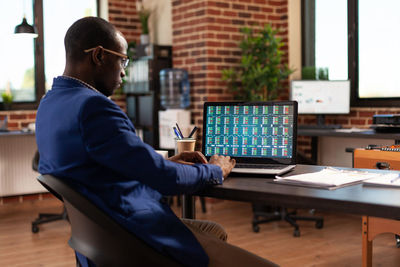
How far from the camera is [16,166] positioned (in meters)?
5.21

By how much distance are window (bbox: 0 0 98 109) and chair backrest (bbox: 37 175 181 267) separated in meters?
4.23

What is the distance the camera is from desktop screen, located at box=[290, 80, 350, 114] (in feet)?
15.0

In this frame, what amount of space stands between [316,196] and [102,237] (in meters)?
0.61

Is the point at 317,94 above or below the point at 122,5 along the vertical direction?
below

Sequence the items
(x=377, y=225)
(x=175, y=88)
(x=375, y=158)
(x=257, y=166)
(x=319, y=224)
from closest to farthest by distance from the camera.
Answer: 1. (x=257, y=166)
2. (x=377, y=225)
3. (x=375, y=158)
4. (x=319, y=224)
5. (x=175, y=88)

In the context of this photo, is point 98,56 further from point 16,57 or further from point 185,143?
point 16,57

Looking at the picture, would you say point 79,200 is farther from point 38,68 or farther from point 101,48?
point 38,68

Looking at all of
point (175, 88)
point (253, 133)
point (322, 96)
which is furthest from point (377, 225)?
point (175, 88)

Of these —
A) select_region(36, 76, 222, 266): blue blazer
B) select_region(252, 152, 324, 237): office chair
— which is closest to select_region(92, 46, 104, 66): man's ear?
select_region(36, 76, 222, 266): blue blazer

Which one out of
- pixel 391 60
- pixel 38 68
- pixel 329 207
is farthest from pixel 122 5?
pixel 329 207

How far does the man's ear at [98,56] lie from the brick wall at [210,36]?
A: 3348 millimetres

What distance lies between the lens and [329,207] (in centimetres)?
145

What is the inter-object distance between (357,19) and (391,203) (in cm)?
376

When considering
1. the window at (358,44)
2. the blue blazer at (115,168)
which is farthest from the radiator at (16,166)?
the blue blazer at (115,168)
